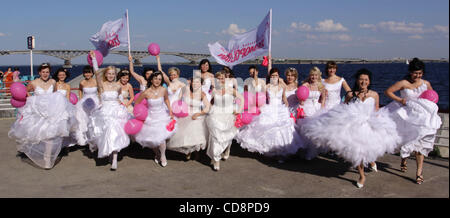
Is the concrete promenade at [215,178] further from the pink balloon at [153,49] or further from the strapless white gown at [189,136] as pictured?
the pink balloon at [153,49]

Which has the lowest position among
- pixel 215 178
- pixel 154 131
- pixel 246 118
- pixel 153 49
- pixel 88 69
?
pixel 215 178

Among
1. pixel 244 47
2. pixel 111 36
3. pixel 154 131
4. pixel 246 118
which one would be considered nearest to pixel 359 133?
pixel 246 118

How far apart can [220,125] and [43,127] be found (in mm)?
3155

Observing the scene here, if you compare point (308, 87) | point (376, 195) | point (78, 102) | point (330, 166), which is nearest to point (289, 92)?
point (308, 87)

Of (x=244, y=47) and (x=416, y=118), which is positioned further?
(x=244, y=47)

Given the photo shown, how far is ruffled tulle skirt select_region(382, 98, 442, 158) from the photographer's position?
538 centimetres

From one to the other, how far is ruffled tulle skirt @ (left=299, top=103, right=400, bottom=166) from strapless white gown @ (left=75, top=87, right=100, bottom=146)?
456 cm

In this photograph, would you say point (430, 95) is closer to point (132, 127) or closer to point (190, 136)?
point (190, 136)

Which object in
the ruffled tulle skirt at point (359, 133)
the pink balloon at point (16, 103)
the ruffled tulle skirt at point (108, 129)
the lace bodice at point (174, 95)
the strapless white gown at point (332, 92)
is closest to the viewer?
the ruffled tulle skirt at point (359, 133)

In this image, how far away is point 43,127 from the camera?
6215 millimetres

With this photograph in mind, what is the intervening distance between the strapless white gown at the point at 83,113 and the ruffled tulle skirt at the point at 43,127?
2.18 feet

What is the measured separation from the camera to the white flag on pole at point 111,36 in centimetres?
844

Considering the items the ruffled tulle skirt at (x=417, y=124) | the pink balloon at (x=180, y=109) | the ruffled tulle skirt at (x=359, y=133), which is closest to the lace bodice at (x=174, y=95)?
the pink balloon at (x=180, y=109)

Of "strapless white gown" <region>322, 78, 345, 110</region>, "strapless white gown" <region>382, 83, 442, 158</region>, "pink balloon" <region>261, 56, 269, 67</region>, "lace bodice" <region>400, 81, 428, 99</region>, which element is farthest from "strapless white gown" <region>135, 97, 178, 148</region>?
"lace bodice" <region>400, 81, 428, 99</region>
